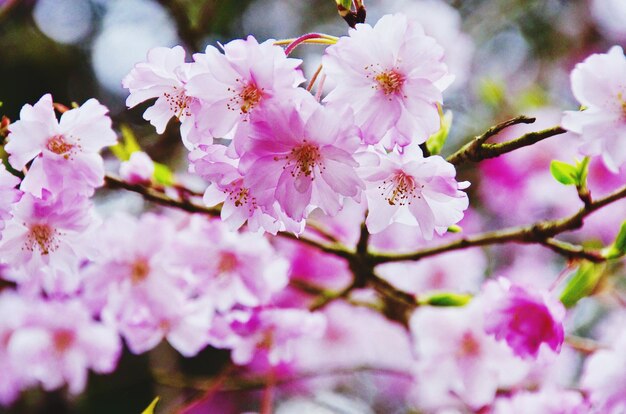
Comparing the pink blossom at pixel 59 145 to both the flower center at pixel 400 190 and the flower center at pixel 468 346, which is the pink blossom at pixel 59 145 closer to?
the flower center at pixel 400 190

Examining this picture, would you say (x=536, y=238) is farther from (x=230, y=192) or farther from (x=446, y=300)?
(x=230, y=192)

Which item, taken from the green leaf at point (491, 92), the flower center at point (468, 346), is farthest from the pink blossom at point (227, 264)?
the green leaf at point (491, 92)

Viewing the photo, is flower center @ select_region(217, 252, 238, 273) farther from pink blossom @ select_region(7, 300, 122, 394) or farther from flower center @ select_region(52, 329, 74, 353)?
flower center @ select_region(52, 329, 74, 353)

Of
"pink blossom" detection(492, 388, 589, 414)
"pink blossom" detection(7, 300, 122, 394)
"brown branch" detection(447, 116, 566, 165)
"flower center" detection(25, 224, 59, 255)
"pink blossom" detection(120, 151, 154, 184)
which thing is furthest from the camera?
"pink blossom" detection(7, 300, 122, 394)

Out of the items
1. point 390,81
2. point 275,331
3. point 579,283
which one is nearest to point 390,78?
point 390,81

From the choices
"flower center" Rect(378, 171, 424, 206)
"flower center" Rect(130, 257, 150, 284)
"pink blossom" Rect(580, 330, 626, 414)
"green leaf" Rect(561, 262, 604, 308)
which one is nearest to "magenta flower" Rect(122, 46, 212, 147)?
"flower center" Rect(378, 171, 424, 206)

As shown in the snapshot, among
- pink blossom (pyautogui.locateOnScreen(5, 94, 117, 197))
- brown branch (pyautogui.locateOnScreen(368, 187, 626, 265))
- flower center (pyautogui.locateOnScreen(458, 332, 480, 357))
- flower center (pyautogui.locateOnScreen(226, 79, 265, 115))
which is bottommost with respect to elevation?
pink blossom (pyautogui.locateOnScreen(5, 94, 117, 197))
